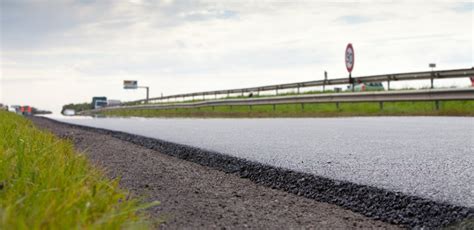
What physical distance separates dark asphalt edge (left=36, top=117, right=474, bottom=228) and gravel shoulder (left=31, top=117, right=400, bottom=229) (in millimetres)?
107

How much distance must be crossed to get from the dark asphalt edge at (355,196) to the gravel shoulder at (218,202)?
11cm

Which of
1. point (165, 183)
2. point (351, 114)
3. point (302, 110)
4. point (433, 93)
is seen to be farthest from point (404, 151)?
point (302, 110)

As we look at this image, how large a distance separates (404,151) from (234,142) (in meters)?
2.41

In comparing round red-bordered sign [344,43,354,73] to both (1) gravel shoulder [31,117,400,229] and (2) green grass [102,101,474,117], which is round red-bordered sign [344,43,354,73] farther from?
(1) gravel shoulder [31,117,400,229]


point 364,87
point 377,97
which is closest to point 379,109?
point 377,97

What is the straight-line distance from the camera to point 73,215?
2.84 meters

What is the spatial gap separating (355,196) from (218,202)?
38.2 inches

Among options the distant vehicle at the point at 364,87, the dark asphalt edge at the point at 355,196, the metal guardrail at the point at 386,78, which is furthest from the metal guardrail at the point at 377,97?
the dark asphalt edge at the point at 355,196

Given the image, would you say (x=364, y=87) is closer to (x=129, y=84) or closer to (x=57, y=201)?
(x=57, y=201)

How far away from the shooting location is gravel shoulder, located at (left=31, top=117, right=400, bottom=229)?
3781 millimetres

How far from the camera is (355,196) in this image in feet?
14.7

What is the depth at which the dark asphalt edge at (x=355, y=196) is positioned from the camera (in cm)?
378

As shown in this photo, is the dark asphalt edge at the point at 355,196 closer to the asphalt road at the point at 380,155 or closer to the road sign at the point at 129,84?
the asphalt road at the point at 380,155

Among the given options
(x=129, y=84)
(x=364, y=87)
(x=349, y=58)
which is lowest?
(x=364, y=87)
